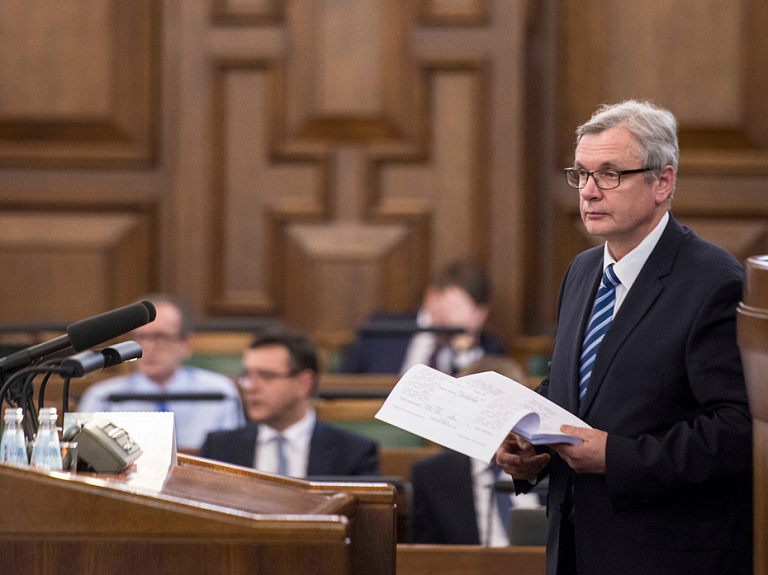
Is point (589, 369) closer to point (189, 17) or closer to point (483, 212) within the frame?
point (483, 212)

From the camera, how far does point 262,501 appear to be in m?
1.63

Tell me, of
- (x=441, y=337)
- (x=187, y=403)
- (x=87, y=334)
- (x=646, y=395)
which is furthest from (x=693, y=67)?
(x=87, y=334)

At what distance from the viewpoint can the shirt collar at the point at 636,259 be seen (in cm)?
214

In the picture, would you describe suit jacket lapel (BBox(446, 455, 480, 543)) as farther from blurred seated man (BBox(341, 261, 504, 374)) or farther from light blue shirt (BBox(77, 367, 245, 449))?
blurred seated man (BBox(341, 261, 504, 374))

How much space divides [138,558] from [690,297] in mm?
1173

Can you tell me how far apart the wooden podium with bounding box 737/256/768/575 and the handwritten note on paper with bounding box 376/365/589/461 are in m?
0.50

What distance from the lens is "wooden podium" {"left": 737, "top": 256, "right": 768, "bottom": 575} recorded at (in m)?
1.35

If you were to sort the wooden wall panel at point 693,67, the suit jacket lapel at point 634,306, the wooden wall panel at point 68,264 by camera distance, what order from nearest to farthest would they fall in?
the suit jacket lapel at point 634,306
the wooden wall panel at point 693,67
the wooden wall panel at point 68,264

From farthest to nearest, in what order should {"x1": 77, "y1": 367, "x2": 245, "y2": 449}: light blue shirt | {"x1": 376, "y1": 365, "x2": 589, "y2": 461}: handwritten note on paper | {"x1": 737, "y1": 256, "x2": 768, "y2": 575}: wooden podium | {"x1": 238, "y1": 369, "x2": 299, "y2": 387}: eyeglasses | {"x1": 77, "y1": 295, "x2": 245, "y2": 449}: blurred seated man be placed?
{"x1": 77, "y1": 295, "x2": 245, "y2": 449}: blurred seated man
{"x1": 77, "y1": 367, "x2": 245, "y2": 449}: light blue shirt
{"x1": 238, "y1": 369, "x2": 299, "y2": 387}: eyeglasses
{"x1": 376, "y1": 365, "x2": 589, "y2": 461}: handwritten note on paper
{"x1": 737, "y1": 256, "x2": 768, "y2": 575}: wooden podium

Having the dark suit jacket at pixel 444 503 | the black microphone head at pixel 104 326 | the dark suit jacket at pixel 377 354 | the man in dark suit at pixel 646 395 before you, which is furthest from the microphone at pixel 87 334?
the dark suit jacket at pixel 377 354

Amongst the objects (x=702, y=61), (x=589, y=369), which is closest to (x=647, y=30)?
(x=702, y=61)

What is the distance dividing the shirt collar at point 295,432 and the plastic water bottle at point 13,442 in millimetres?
2230

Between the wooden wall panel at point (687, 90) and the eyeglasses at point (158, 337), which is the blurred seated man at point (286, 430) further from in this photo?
the wooden wall panel at point (687, 90)

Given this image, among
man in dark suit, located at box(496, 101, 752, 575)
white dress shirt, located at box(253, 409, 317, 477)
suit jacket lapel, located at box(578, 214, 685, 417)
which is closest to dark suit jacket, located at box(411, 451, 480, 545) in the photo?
white dress shirt, located at box(253, 409, 317, 477)
